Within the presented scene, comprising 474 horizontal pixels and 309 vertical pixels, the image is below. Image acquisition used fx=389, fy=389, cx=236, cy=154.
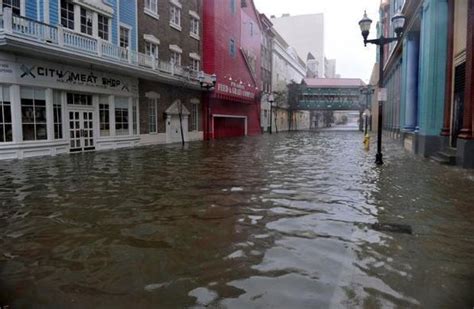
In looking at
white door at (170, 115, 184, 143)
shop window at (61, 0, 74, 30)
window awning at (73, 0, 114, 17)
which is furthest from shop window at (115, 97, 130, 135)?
white door at (170, 115, 184, 143)

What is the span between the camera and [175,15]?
25.8 meters

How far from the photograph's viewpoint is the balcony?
1322 cm

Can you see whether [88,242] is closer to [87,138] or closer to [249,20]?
[87,138]

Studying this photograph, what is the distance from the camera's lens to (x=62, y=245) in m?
4.54

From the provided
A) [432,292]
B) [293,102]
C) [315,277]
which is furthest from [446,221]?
[293,102]

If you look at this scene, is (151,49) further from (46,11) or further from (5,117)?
(5,117)

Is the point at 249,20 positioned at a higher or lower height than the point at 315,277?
higher

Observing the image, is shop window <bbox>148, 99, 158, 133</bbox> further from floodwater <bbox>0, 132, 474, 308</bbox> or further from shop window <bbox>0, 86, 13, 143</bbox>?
floodwater <bbox>0, 132, 474, 308</bbox>

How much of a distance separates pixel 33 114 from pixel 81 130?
2.70 m

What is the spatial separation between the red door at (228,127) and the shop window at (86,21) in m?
15.4

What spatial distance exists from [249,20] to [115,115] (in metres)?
23.7

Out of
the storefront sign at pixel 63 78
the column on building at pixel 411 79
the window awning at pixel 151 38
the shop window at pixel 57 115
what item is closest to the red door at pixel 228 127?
the window awning at pixel 151 38

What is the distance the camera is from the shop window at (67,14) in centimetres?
1664

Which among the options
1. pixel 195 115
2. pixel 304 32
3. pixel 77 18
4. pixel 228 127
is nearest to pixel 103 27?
pixel 77 18
